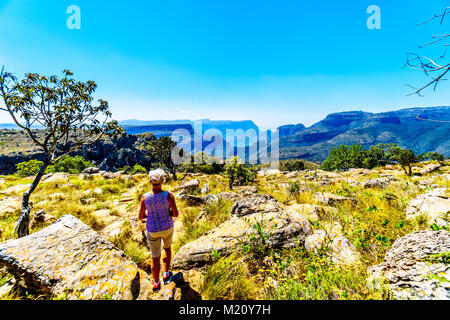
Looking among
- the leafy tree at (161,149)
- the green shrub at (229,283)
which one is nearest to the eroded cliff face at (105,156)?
the leafy tree at (161,149)

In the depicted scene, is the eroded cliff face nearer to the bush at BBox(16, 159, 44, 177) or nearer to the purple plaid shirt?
the bush at BBox(16, 159, 44, 177)

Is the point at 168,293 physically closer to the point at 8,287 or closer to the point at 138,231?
the point at 8,287

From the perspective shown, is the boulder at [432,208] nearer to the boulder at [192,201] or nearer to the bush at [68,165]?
the boulder at [192,201]

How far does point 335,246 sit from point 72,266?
5.03m

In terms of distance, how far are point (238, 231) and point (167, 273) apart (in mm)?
1745

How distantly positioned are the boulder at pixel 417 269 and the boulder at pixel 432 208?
131 cm

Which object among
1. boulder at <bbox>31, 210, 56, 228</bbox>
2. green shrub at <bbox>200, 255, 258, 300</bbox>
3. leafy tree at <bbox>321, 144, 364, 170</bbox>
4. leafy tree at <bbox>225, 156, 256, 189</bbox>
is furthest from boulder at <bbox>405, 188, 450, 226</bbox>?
leafy tree at <bbox>321, 144, 364, 170</bbox>

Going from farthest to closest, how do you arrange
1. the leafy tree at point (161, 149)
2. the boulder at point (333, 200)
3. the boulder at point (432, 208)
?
the leafy tree at point (161, 149) → the boulder at point (333, 200) → the boulder at point (432, 208)

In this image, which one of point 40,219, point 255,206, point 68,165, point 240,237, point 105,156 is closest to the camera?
point 240,237

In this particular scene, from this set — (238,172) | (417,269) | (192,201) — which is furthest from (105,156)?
(417,269)

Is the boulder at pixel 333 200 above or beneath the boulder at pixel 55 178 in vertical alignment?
above

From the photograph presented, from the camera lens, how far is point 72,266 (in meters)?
3.03

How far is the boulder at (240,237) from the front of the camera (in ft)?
12.0
